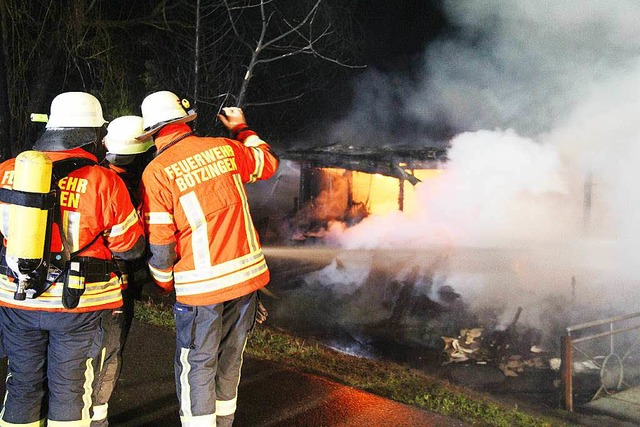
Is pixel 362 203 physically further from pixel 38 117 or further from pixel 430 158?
pixel 38 117

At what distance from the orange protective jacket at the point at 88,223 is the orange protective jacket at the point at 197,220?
157mm

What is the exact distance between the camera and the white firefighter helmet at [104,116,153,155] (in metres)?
3.48

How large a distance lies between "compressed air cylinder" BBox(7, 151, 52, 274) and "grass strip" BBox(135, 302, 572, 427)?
2653mm

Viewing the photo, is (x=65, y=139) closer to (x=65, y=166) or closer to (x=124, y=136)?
(x=65, y=166)

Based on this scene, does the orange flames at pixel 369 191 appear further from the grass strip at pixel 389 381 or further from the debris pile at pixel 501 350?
the grass strip at pixel 389 381

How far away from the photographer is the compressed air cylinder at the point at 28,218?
2.48 metres

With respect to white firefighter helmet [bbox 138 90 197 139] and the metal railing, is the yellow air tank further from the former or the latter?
the metal railing

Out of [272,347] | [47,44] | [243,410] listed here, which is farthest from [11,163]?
[47,44]

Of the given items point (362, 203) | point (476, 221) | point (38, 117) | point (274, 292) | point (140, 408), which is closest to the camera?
point (38, 117)

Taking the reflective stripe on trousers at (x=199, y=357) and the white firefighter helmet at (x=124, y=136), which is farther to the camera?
the white firefighter helmet at (x=124, y=136)

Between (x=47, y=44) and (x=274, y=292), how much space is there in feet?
17.8

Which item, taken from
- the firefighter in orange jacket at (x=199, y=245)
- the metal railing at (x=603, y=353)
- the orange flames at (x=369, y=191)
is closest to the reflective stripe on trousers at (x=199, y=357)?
the firefighter in orange jacket at (x=199, y=245)

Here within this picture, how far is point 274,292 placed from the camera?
34.2 ft

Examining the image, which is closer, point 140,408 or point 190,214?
point 190,214
